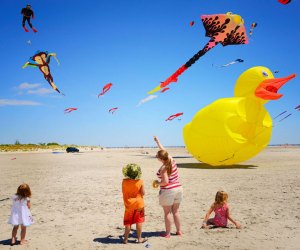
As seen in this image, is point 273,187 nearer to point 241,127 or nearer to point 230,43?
point 230,43

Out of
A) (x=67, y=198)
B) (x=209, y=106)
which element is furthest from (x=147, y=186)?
(x=209, y=106)

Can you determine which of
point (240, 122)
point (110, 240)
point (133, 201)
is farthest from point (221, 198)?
point (240, 122)

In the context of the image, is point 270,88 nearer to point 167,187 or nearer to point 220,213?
point 220,213

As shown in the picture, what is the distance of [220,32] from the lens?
9047 mm

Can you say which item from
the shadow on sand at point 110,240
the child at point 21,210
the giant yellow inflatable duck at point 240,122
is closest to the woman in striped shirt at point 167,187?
the shadow on sand at point 110,240

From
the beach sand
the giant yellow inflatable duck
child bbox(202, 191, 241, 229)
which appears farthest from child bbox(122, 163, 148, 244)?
the giant yellow inflatable duck

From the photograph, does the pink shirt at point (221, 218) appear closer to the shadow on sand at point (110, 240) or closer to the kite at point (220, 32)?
the shadow on sand at point (110, 240)

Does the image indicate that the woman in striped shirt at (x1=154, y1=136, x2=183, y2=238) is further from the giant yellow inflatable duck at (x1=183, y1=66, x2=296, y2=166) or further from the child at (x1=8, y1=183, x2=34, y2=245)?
the giant yellow inflatable duck at (x1=183, y1=66, x2=296, y2=166)

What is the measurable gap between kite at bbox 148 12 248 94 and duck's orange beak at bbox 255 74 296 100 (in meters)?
4.30

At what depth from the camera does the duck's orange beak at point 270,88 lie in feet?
45.4

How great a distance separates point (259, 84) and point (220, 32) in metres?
6.56

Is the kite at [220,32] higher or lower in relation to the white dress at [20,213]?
higher

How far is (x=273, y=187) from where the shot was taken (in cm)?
956

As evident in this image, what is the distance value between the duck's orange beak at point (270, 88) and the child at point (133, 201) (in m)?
10.6
